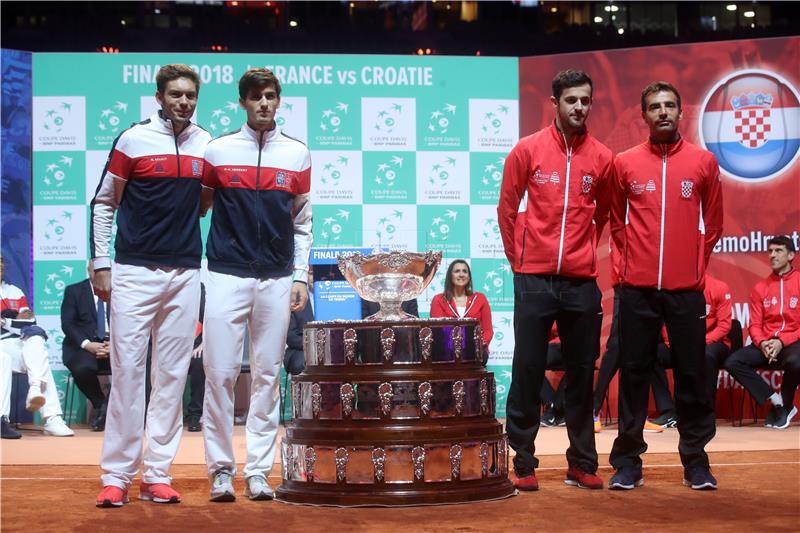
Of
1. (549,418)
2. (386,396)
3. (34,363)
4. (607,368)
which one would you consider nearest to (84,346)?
(34,363)

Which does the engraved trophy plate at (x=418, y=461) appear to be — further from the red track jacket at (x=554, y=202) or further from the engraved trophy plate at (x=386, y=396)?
the red track jacket at (x=554, y=202)

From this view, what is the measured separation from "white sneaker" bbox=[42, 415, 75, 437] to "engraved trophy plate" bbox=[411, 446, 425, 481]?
5089mm

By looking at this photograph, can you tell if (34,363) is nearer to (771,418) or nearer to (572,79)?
(572,79)

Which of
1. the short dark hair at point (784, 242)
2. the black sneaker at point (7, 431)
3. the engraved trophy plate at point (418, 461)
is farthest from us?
the short dark hair at point (784, 242)

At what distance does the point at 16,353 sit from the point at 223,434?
498 cm

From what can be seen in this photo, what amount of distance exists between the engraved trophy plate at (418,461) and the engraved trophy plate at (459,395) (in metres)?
0.25

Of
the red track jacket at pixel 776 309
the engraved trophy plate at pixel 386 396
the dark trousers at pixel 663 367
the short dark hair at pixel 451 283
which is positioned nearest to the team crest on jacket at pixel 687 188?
the engraved trophy plate at pixel 386 396

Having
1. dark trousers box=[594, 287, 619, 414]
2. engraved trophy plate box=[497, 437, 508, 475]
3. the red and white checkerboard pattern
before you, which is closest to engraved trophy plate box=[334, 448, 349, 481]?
engraved trophy plate box=[497, 437, 508, 475]

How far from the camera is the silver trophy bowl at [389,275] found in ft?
14.7

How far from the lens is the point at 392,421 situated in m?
4.18

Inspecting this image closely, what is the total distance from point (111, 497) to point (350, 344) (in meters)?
1.13

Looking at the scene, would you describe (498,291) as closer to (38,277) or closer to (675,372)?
(38,277)

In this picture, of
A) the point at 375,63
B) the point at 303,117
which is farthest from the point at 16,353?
the point at 375,63

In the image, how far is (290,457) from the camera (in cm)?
436
